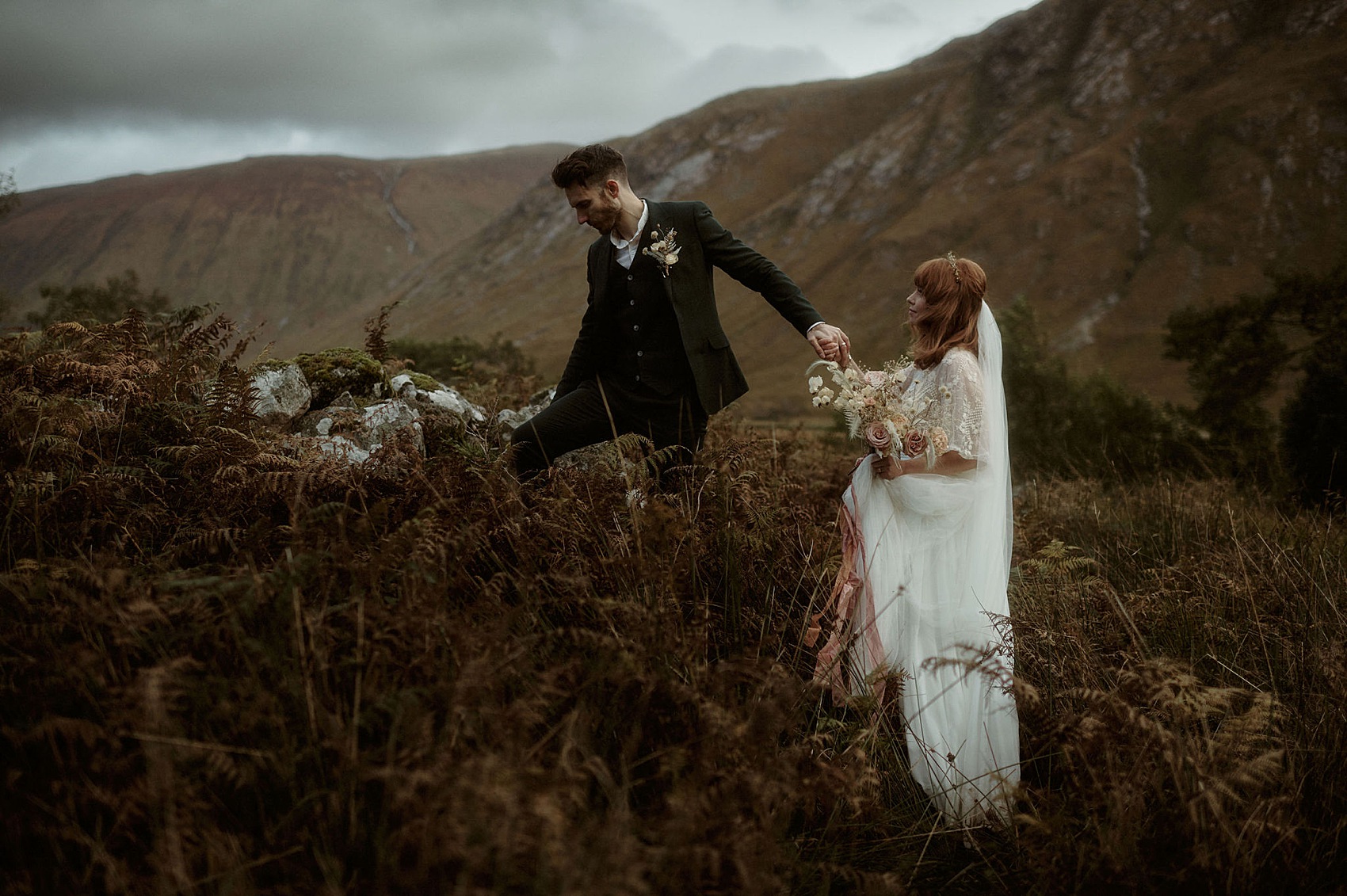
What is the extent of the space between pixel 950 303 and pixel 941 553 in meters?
1.23

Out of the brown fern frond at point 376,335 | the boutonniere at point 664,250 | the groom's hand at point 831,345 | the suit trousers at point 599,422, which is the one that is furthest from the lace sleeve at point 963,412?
the brown fern frond at point 376,335

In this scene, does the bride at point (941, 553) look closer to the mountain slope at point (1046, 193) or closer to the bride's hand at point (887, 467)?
the bride's hand at point (887, 467)

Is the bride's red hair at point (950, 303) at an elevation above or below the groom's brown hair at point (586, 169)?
below

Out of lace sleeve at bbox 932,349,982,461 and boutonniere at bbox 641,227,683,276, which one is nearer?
lace sleeve at bbox 932,349,982,461

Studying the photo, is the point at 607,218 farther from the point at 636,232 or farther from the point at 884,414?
the point at 884,414

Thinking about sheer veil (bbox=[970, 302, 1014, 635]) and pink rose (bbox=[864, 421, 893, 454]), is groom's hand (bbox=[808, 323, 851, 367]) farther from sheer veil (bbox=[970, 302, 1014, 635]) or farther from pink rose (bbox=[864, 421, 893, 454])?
sheer veil (bbox=[970, 302, 1014, 635])

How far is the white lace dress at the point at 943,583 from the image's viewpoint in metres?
3.34

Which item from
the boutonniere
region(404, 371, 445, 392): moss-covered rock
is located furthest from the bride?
region(404, 371, 445, 392): moss-covered rock

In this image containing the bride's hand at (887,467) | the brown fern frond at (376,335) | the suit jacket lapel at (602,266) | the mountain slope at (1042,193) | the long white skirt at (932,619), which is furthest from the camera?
the mountain slope at (1042,193)

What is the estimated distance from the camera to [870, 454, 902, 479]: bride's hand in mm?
3719

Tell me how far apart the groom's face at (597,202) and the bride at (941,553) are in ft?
5.80

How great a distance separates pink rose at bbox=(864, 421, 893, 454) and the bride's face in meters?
0.67

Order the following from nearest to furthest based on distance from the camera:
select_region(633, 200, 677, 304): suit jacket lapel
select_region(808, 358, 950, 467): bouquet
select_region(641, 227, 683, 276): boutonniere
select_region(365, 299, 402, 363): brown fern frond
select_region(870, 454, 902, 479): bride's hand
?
select_region(808, 358, 950, 467): bouquet → select_region(870, 454, 902, 479): bride's hand → select_region(641, 227, 683, 276): boutonniere → select_region(633, 200, 677, 304): suit jacket lapel → select_region(365, 299, 402, 363): brown fern frond

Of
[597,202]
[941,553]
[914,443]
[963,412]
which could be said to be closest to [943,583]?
[941,553]
